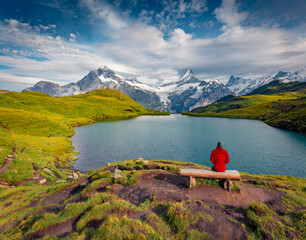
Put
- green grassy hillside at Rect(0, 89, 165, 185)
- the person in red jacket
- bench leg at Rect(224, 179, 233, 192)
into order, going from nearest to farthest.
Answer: bench leg at Rect(224, 179, 233, 192), the person in red jacket, green grassy hillside at Rect(0, 89, 165, 185)

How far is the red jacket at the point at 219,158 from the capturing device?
16609mm

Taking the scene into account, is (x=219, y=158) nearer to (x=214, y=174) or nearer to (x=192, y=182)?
(x=214, y=174)

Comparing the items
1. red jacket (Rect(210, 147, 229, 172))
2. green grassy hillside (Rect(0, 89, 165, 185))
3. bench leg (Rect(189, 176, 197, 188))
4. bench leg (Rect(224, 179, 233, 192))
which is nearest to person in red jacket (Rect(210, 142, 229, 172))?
red jacket (Rect(210, 147, 229, 172))

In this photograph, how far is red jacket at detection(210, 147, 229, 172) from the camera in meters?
16.6

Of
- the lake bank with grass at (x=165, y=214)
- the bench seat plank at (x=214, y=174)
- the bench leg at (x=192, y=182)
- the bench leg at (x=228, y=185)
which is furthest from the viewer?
the bench leg at (x=192, y=182)

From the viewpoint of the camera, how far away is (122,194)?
1728cm

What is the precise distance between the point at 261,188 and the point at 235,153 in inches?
1679

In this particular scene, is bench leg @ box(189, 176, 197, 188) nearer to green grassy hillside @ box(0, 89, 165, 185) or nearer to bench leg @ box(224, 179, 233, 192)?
bench leg @ box(224, 179, 233, 192)

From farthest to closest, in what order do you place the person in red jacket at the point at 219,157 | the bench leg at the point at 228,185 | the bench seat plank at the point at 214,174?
the bench seat plank at the point at 214,174 < the person in red jacket at the point at 219,157 < the bench leg at the point at 228,185

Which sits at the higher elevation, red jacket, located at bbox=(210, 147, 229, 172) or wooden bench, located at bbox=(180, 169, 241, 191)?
red jacket, located at bbox=(210, 147, 229, 172)

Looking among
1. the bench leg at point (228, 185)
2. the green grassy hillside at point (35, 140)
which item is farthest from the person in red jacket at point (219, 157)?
the green grassy hillside at point (35, 140)

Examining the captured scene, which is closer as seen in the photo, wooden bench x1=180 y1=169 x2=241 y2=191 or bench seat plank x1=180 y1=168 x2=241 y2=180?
wooden bench x1=180 y1=169 x2=241 y2=191

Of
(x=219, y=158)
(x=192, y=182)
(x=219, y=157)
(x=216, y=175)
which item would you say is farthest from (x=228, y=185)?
(x=192, y=182)

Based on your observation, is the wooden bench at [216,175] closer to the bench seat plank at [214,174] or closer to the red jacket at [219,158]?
the bench seat plank at [214,174]
